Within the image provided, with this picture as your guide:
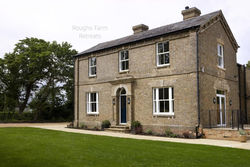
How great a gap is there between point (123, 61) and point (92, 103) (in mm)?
4898

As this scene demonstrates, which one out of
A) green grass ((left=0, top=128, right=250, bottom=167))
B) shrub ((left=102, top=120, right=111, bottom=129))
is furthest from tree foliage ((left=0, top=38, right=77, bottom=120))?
green grass ((left=0, top=128, right=250, bottom=167))

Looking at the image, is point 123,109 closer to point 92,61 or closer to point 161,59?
point 161,59

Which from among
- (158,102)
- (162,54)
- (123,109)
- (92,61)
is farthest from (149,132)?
(92,61)

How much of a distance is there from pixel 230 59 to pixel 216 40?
287 cm

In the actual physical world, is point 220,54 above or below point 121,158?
above

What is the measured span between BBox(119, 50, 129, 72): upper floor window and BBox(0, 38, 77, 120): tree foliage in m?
14.0

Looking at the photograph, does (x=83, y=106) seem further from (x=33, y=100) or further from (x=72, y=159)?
(x=72, y=159)

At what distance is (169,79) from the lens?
53.3ft

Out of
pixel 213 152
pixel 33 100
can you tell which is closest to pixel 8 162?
pixel 213 152

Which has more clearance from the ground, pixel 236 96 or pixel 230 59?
pixel 230 59

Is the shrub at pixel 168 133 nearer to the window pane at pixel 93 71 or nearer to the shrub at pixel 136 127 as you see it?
the shrub at pixel 136 127

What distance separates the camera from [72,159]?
7.75 metres

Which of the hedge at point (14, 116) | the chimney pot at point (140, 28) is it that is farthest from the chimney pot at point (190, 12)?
the hedge at point (14, 116)

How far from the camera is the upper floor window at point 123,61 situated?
1928cm
